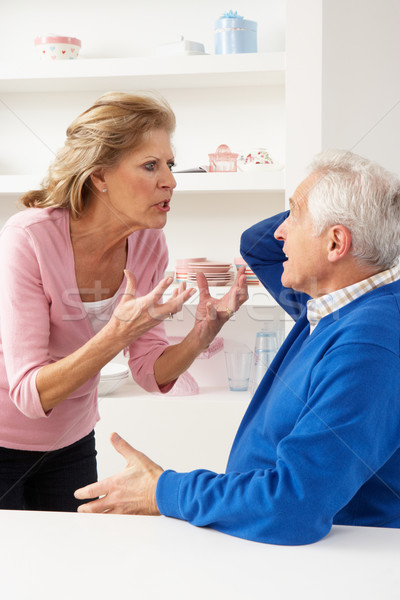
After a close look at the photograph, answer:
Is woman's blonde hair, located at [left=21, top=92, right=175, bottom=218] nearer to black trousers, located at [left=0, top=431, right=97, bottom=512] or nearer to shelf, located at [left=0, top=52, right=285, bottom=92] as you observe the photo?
black trousers, located at [left=0, top=431, right=97, bottom=512]

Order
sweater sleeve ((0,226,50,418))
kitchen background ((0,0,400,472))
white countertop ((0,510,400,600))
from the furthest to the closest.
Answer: kitchen background ((0,0,400,472)) → sweater sleeve ((0,226,50,418)) → white countertop ((0,510,400,600))

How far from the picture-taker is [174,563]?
2.69 feet

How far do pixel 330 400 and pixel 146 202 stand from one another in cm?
73

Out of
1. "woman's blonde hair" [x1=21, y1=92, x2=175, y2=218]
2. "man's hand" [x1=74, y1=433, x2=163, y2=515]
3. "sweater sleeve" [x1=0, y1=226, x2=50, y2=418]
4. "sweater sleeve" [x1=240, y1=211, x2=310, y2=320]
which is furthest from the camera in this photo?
"sweater sleeve" [x1=240, y1=211, x2=310, y2=320]

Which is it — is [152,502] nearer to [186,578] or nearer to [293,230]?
[186,578]

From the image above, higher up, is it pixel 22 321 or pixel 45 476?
pixel 22 321

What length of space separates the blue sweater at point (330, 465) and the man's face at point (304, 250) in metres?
0.17

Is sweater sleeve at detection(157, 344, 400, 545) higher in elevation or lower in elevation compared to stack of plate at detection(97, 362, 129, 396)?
higher

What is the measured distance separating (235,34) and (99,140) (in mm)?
1226

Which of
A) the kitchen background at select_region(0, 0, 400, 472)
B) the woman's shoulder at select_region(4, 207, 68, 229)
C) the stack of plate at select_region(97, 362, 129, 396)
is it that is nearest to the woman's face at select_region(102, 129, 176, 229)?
the woman's shoulder at select_region(4, 207, 68, 229)

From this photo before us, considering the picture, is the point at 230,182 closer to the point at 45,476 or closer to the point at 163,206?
the point at 163,206

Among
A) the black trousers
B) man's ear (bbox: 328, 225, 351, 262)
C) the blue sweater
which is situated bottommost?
the black trousers

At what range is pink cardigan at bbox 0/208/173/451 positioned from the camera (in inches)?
51.3

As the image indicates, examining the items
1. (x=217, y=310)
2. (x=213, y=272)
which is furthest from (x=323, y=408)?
(x=213, y=272)
